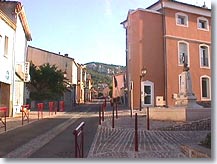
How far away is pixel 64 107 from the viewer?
18.3 m

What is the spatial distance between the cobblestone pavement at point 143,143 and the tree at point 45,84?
641cm

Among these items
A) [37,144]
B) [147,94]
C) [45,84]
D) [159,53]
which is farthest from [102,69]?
[159,53]

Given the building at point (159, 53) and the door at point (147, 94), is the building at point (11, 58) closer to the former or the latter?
the building at point (159, 53)

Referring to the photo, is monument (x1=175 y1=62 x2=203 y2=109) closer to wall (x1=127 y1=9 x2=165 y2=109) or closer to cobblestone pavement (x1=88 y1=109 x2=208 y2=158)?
cobblestone pavement (x1=88 y1=109 x2=208 y2=158)

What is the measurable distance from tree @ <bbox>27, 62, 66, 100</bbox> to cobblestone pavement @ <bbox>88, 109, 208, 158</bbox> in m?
6.41

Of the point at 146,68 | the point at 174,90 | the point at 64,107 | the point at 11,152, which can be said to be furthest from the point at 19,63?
the point at 11,152

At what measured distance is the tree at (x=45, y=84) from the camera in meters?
15.3

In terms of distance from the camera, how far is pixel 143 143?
7055 millimetres

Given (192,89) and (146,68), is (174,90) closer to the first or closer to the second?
(146,68)

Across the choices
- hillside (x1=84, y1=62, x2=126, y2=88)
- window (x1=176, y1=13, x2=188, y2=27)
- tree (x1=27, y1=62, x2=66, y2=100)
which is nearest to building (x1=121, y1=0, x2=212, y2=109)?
window (x1=176, y1=13, x2=188, y2=27)

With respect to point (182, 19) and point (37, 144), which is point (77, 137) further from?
point (182, 19)

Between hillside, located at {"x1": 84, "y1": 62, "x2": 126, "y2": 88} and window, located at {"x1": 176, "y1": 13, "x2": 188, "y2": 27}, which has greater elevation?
window, located at {"x1": 176, "y1": 13, "x2": 188, "y2": 27}

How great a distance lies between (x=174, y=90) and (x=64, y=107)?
5934mm

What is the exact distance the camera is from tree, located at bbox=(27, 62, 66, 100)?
15.3m
